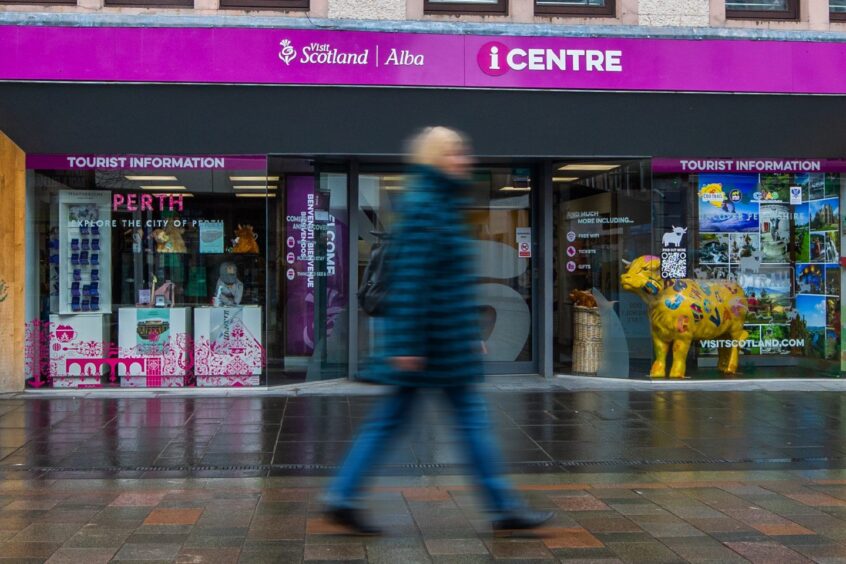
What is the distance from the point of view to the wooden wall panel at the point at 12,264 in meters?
10.1

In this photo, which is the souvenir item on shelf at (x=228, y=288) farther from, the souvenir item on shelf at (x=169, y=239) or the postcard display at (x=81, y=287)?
the postcard display at (x=81, y=287)

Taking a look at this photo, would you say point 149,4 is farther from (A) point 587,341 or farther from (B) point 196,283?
(A) point 587,341

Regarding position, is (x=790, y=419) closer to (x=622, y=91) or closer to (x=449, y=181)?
(x=622, y=91)

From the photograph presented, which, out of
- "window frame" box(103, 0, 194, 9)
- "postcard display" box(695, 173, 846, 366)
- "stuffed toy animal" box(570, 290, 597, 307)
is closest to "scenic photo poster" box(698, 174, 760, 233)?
"postcard display" box(695, 173, 846, 366)

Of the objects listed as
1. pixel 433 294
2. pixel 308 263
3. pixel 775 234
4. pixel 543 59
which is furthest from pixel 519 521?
pixel 775 234

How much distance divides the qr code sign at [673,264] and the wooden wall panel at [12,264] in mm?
7609

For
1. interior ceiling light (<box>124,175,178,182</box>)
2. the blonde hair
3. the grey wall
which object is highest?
the grey wall

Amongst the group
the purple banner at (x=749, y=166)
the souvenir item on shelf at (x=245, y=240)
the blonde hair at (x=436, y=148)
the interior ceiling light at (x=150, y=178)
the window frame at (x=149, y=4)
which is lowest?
the souvenir item on shelf at (x=245, y=240)

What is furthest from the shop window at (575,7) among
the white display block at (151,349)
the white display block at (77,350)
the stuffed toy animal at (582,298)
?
the white display block at (77,350)

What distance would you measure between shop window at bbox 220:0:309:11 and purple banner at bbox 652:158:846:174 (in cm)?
464

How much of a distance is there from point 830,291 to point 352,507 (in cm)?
880

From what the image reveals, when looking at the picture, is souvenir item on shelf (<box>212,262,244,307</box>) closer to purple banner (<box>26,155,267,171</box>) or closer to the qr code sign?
purple banner (<box>26,155,267,171</box>)

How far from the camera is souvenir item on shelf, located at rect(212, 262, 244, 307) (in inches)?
425

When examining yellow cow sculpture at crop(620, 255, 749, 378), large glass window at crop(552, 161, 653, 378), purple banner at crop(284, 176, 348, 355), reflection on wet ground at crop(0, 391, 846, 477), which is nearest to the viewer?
reflection on wet ground at crop(0, 391, 846, 477)
